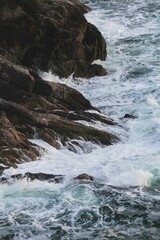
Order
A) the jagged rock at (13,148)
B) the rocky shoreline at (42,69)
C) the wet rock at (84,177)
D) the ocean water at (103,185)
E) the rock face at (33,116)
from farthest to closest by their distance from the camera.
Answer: the rocky shoreline at (42,69)
the rock face at (33,116)
the jagged rock at (13,148)
the wet rock at (84,177)
the ocean water at (103,185)

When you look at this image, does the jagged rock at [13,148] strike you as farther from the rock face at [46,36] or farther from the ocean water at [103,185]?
the rock face at [46,36]

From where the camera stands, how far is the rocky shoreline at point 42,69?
16797 mm

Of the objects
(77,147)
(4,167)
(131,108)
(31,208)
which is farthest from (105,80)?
(31,208)

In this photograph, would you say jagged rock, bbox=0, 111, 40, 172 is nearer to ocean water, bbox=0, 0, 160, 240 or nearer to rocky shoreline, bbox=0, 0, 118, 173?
rocky shoreline, bbox=0, 0, 118, 173

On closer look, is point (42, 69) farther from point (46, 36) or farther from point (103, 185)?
point (103, 185)

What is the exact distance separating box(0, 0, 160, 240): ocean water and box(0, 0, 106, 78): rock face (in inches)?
28.3

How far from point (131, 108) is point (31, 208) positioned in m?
8.31

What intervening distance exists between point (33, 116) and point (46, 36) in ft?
20.0

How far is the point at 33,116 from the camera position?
1714 centimetres

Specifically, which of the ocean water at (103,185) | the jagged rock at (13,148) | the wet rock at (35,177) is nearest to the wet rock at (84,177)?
the ocean water at (103,185)

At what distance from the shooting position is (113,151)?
16688 mm

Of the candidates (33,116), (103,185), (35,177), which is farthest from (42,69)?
(103,185)

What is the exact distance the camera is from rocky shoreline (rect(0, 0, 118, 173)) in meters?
16.8

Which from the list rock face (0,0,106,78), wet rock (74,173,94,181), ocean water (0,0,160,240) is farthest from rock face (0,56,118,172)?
rock face (0,0,106,78)
